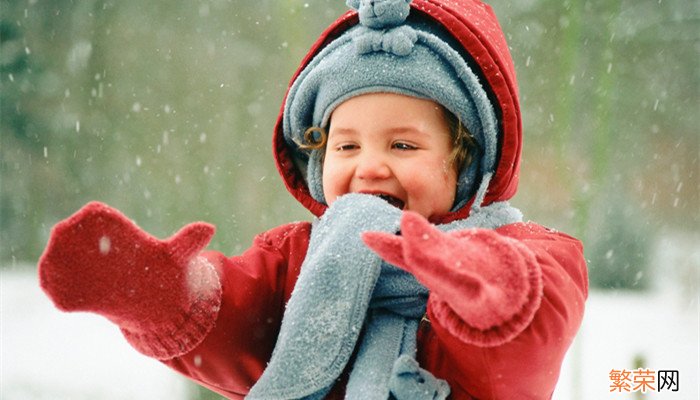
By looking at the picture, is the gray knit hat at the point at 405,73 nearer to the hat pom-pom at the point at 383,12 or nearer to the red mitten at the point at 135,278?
the hat pom-pom at the point at 383,12

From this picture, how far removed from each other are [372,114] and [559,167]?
1.37 m

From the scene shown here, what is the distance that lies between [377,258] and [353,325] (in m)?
0.07

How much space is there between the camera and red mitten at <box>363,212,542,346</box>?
548 millimetres

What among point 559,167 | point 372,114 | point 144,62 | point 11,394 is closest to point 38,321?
point 11,394

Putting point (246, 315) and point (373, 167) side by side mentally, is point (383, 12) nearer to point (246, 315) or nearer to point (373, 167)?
point (373, 167)

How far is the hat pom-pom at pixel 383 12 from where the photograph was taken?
887mm

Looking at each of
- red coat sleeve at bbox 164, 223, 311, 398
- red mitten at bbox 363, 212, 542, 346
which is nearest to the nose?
red coat sleeve at bbox 164, 223, 311, 398

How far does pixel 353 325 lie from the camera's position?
2.49 ft

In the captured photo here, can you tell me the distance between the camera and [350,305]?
2.49 ft

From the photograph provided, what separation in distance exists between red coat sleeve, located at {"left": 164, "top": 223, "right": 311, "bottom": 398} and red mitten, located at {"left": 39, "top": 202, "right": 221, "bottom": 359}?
1.1 inches

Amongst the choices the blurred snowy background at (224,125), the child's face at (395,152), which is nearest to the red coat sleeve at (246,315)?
the child's face at (395,152)

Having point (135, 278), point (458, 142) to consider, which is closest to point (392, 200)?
point (458, 142)

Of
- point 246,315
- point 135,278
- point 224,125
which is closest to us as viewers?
point 135,278

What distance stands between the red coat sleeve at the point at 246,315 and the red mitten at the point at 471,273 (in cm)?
29
